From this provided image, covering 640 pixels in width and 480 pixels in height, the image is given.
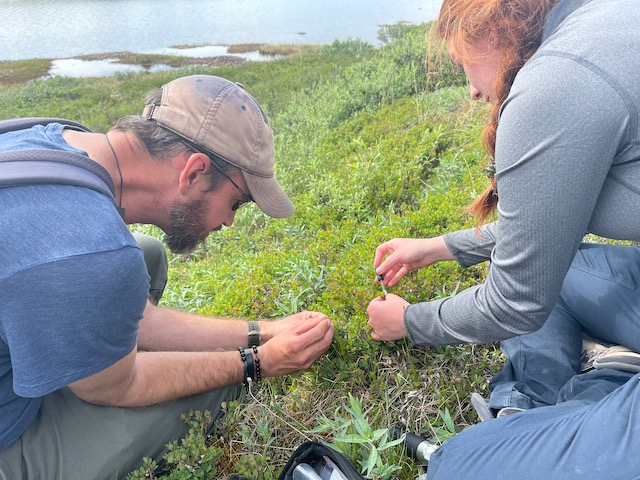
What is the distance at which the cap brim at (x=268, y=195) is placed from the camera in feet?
8.57

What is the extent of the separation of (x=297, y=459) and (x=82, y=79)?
32.9 meters

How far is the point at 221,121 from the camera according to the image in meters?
2.46

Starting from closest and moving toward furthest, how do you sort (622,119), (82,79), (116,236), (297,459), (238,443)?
1. (622,119)
2. (116,236)
3. (297,459)
4. (238,443)
5. (82,79)

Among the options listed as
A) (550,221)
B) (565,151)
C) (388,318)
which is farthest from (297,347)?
(565,151)

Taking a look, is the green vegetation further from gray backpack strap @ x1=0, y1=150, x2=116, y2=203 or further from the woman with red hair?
gray backpack strap @ x1=0, y1=150, x2=116, y2=203

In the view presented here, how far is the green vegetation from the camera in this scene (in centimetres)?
246

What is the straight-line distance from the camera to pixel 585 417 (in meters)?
1.68

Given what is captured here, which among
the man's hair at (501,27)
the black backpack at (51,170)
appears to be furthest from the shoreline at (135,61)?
the black backpack at (51,170)

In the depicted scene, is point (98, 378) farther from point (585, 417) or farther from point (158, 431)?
point (585, 417)

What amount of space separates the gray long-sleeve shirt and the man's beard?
1.35 metres

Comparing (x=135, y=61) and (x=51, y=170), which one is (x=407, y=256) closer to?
(x=51, y=170)

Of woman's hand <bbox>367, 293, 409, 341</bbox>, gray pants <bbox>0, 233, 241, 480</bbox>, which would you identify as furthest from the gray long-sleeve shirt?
gray pants <bbox>0, 233, 241, 480</bbox>

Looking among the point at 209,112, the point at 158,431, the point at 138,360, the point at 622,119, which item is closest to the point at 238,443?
the point at 158,431

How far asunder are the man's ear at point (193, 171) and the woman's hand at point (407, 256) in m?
1.09
